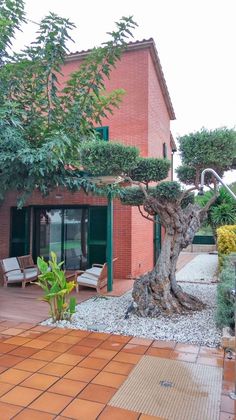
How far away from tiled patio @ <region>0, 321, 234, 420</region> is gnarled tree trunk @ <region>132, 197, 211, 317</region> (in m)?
1.37

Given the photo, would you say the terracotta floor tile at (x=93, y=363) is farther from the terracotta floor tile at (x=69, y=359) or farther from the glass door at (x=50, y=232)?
the glass door at (x=50, y=232)

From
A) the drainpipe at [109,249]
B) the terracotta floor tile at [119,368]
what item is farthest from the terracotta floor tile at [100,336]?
the drainpipe at [109,249]

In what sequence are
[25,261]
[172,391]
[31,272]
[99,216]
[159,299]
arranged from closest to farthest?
[172,391], [159,299], [31,272], [25,261], [99,216]

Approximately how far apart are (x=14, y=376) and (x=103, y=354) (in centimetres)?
121

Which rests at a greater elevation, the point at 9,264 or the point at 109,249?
the point at 109,249

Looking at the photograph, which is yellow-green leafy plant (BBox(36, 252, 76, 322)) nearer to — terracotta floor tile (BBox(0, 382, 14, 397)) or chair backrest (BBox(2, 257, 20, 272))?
terracotta floor tile (BBox(0, 382, 14, 397))

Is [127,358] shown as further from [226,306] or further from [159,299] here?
[159,299]

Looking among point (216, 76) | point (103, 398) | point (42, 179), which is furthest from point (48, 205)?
point (216, 76)

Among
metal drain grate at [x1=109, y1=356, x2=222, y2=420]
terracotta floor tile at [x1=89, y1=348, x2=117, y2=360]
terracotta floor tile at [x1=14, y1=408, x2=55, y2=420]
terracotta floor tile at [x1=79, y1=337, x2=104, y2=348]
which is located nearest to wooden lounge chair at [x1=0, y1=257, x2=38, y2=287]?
terracotta floor tile at [x1=79, y1=337, x2=104, y2=348]

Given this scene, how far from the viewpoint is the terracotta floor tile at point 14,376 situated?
356cm

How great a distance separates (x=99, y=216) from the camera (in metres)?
10.2

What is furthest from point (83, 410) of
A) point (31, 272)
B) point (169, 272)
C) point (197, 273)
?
point (197, 273)

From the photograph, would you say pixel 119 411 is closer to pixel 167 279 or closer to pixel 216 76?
pixel 167 279

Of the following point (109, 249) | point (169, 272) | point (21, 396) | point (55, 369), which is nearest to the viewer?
point (21, 396)
